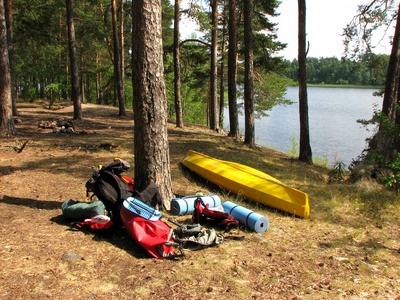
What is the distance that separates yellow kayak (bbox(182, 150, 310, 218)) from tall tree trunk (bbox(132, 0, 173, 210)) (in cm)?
216

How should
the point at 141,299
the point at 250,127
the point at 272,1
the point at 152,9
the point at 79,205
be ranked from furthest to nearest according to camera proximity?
the point at 272,1 → the point at 250,127 → the point at 152,9 → the point at 79,205 → the point at 141,299

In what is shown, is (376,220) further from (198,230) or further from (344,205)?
(198,230)

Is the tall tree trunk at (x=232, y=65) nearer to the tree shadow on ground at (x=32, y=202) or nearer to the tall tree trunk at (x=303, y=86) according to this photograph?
the tall tree trunk at (x=303, y=86)

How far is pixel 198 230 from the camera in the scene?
3912 millimetres

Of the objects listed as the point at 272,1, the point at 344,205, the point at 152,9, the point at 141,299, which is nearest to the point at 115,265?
the point at 141,299

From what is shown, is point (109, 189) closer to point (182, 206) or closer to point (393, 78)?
point (182, 206)

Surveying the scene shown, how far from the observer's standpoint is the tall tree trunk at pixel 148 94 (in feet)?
14.6

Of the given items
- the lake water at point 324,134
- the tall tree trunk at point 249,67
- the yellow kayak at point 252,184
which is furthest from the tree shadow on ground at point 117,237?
the lake water at point 324,134

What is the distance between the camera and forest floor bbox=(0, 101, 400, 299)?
283 centimetres

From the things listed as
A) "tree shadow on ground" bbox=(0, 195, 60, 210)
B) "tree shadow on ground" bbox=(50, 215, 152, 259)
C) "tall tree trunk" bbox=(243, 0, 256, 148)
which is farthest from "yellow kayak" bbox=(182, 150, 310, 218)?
"tall tree trunk" bbox=(243, 0, 256, 148)

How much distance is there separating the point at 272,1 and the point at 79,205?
14038mm

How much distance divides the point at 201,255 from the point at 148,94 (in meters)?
2.40

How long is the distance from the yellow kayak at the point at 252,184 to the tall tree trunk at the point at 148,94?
216 cm

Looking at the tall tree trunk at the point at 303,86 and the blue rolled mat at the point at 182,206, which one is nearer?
the blue rolled mat at the point at 182,206
